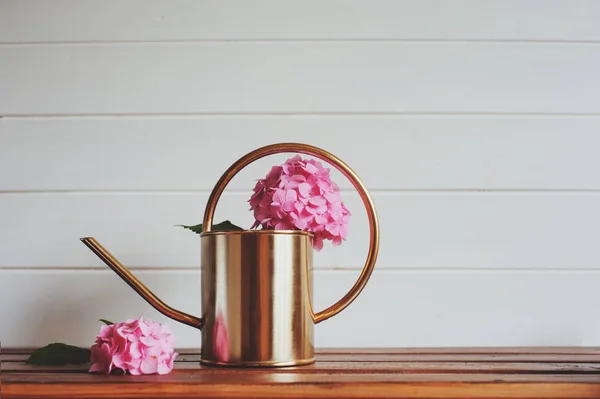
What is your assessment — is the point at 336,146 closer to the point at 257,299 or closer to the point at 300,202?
the point at 300,202

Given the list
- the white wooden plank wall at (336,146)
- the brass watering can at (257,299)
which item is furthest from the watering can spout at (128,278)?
the white wooden plank wall at (336,146)

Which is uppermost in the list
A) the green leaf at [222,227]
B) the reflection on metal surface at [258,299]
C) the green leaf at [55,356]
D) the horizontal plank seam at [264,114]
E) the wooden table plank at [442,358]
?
the horizontal plank seam at [264,114]

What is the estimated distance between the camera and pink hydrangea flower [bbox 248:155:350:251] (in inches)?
32.0

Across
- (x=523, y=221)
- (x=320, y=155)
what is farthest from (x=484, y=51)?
(x=320, y=155)

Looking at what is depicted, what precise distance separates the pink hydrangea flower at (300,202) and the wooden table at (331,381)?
0.57 feet

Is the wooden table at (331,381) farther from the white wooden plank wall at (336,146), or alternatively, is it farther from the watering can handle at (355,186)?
the white wooden plank wall at (336,146)

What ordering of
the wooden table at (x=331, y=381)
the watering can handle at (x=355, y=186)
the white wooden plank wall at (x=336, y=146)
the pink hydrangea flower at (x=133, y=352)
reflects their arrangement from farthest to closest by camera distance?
the white wooden plank wall at (x=336, y=146), the watering can handle at (x=355, y=186), the pink hydrangea flower at (x=133, y=352), the wooden table at (x=331, y=381)

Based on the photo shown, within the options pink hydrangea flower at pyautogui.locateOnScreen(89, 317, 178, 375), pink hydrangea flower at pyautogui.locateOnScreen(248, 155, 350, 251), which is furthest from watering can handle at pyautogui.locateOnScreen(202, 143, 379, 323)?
pink hydrangea flower at pyautogui.locateOnScreen(89, 317, 178, 375)

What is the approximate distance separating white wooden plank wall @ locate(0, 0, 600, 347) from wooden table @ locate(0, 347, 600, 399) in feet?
0.88

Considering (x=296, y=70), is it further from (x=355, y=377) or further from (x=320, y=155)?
(x=355, y=377)

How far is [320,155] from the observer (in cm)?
83

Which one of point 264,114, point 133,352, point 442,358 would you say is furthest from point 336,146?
point 133,352

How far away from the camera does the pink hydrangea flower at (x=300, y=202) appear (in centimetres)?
81

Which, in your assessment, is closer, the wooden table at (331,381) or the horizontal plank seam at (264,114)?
the wooden table at (331,381)
